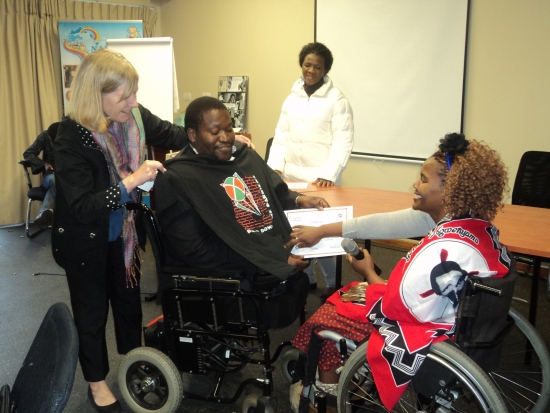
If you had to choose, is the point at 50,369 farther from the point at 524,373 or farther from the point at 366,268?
the point at 524,373

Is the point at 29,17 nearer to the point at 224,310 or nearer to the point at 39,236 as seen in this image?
the point at 39,236

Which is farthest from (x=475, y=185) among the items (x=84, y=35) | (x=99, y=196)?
(x=84, y=35)

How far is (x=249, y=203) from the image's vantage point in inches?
81.9

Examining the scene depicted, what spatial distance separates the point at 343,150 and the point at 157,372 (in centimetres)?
180

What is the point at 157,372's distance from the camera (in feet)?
6.61

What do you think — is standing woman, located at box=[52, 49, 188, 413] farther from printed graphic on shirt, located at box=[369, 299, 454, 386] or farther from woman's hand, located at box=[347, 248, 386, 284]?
printed graphic on shirt, located at box=[369, 299, 454, 386]

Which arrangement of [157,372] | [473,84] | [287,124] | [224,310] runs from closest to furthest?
[224,310], [157,372], [287,124], [473,84]

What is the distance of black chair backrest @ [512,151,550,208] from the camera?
3.04 meters

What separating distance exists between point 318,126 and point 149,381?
6.24 ft

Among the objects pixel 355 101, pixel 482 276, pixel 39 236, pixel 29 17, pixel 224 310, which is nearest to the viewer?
pixel 482 276

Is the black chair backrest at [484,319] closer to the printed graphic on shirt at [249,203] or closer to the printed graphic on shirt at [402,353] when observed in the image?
the printed graphic on shirt at [402,353]

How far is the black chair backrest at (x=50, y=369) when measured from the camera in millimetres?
898

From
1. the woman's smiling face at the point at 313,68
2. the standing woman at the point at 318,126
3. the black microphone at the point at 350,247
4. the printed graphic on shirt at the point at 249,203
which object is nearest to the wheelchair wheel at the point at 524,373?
the black microphone at the point at 350,247

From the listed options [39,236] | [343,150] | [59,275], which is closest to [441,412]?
[343,150]
